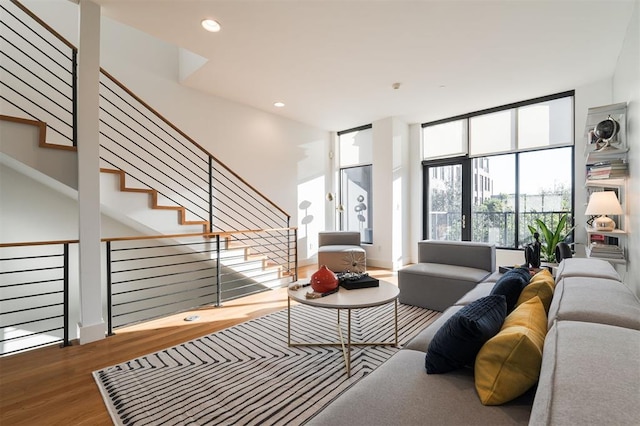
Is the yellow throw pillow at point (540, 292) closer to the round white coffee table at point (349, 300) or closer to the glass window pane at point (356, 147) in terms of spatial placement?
the round white coffee table at point (349, 300)

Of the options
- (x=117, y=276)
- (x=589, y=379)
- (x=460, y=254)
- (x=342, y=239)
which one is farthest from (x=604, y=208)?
(x=117, y=276)

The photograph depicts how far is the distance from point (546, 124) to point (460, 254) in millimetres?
2818

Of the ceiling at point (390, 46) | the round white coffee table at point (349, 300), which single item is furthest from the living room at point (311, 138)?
the round white coffee table at point (349, 300)

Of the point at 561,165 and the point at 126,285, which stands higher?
the point at 561,165

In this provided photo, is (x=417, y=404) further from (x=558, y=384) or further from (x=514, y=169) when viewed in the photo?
(x=514, y=169)

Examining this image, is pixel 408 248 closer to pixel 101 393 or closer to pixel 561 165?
pixel 561 165

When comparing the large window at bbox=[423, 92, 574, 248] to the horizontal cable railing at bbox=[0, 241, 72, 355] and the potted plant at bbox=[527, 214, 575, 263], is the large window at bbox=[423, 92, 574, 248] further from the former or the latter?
the horizontal cable railing at bbox=[0, 241, 72, 355]

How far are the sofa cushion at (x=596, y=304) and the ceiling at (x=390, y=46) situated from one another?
2.37 meters

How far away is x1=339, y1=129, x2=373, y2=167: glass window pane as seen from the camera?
617 centimetres

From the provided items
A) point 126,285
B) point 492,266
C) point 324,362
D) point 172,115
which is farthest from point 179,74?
point 492,266

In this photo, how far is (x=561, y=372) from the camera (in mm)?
751

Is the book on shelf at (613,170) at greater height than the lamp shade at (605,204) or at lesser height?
greater

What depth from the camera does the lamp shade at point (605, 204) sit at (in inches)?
109

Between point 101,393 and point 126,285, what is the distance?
267 centimetres
